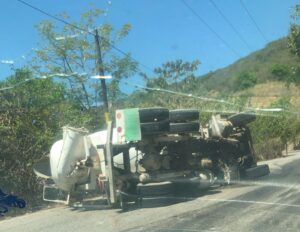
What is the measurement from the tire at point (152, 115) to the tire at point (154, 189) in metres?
1.46

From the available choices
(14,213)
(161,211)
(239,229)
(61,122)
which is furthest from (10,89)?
(239,229)

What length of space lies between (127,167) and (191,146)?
201 cm

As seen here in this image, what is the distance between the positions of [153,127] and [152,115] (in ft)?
0.82

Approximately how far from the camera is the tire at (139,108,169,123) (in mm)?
11586

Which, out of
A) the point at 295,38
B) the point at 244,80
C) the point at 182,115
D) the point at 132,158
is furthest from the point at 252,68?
the point at 132,158

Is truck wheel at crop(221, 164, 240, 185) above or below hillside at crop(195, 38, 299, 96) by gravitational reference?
below

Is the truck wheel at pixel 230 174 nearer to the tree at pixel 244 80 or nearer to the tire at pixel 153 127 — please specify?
the tire at pixel 153 127

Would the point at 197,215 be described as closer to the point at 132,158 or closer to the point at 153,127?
the point at 153,127

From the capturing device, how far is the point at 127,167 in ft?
39.7

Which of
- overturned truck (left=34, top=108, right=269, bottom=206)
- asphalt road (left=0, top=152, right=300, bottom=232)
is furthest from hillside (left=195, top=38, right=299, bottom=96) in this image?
asphalt road (left=0, top=152, right=300, bottom=232)

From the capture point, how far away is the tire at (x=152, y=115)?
11586mm

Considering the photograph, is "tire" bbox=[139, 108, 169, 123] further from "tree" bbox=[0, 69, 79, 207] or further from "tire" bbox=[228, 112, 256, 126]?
"tree" bbox=[0, 69, 79, 207]

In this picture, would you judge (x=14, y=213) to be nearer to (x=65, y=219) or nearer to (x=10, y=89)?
(x=65, y=219)

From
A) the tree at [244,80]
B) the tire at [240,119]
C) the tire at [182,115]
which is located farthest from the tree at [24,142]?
the tree at [244,80]
